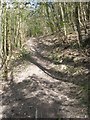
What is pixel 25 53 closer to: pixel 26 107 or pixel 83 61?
pixel 83 61

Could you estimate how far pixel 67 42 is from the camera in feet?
46.0

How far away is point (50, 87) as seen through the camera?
923cm

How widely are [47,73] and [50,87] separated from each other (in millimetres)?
1530

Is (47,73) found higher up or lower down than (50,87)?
higher up

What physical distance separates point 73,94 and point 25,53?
23.2ft

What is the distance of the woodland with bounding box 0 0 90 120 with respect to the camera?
7836 mm

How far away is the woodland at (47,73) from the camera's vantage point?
7.84 metres

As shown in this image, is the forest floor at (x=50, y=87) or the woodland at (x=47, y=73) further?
the woodland at (x=47, y=73)

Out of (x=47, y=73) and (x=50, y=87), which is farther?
(x=47, y=73)

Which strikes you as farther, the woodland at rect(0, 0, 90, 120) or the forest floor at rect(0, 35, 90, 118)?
the woodland at rect(0, 0, 90, 120)

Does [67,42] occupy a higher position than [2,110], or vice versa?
[67,42]

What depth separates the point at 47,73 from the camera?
10.7m

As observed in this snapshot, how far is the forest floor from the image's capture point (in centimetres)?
767

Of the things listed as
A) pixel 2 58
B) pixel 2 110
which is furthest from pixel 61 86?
pixel 2 58
